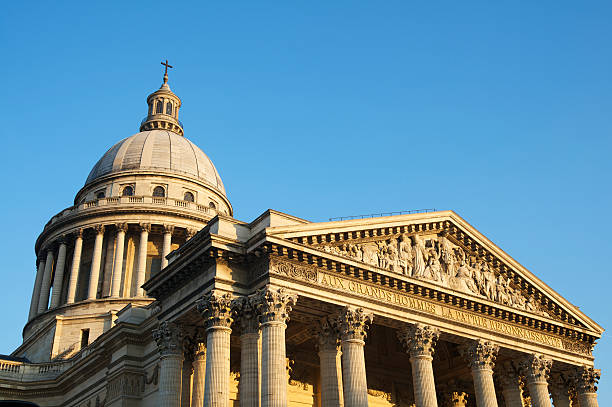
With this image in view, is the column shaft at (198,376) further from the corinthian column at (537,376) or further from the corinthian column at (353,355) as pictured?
the corinthian column at (537,376)

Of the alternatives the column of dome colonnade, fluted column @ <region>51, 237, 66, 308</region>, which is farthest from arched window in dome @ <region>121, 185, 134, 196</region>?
fluted column @ <region>51, 237, 66, 308</region>

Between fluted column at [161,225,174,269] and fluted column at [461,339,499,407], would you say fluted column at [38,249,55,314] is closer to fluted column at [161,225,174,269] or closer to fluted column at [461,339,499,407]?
fluted column at [161,225,174,269]

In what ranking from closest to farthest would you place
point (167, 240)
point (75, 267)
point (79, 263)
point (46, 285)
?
point (75, 267) < point (79, 263) < point (167, 240) < point (46, 285)

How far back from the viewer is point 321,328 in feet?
104

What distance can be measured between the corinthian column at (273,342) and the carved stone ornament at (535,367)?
681 inches

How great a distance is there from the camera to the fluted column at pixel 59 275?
57938 millimetres

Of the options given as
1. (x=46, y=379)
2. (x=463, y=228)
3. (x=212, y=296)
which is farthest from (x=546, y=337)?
(x=46, y=379)

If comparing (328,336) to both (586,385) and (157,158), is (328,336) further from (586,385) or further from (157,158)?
(157,158)

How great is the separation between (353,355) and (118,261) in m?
32.2

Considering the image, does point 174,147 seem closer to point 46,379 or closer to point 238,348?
point 46,379

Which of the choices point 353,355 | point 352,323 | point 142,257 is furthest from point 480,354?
point 142,257

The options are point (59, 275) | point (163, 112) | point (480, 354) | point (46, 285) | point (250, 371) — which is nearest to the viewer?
point (250, 371)

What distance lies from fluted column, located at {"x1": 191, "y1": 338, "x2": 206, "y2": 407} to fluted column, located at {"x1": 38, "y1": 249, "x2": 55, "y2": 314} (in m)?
32.5

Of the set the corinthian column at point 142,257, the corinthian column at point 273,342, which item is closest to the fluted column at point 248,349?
the corinthian column at point 273,342
